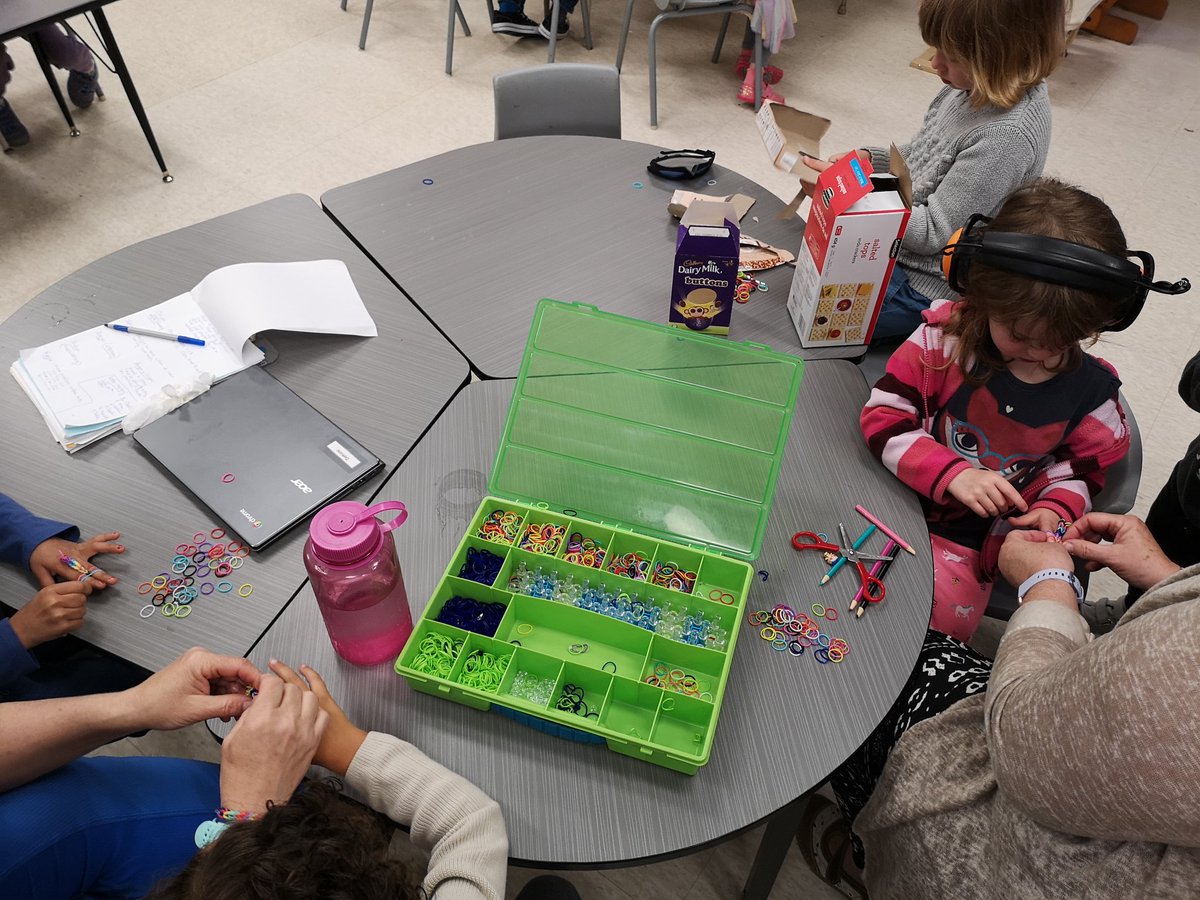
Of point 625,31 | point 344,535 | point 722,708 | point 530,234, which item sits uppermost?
point 344,535

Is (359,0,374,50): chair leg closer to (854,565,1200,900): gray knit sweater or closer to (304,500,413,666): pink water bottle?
(304,500,413,666): pink water bottle

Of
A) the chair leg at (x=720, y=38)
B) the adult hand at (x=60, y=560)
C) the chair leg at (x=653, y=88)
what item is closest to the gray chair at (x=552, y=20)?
the chair leg at (x=653, y=88)

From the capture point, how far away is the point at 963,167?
5.18 ft

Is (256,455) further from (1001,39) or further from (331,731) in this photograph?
(1001,39)

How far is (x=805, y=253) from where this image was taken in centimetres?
137

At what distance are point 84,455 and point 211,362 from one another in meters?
0.22

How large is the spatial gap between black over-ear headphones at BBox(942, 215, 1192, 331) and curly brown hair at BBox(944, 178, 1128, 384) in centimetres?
2

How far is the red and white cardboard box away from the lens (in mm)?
1245

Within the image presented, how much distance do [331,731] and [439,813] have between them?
148 mm

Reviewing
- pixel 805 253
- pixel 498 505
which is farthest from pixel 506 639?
pixel 805 253

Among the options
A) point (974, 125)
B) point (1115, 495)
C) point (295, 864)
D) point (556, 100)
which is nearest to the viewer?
point (295, 864)

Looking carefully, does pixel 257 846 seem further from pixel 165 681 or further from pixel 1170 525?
pixel 1170 525

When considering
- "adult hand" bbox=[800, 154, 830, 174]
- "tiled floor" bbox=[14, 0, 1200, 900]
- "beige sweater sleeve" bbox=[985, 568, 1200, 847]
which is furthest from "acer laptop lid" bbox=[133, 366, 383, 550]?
"tiled floor" bbox=[14, 0, 1200, 900]

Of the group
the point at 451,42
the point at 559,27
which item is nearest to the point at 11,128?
the point at 451,42
